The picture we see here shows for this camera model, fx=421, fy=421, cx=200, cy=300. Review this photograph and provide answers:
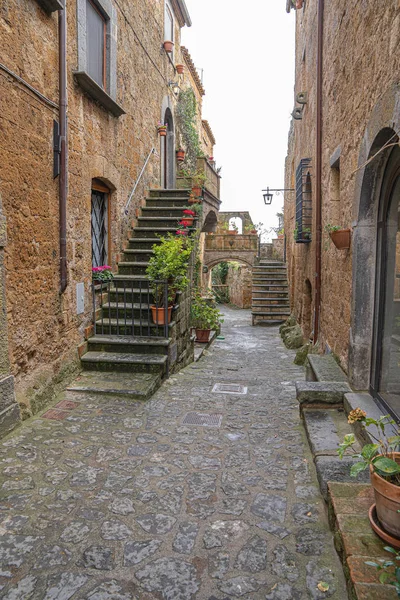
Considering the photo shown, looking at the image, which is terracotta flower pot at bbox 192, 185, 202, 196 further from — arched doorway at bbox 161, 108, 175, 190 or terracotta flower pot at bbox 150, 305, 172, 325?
terracotta flower pot at bbox 150, 305, 172, 325

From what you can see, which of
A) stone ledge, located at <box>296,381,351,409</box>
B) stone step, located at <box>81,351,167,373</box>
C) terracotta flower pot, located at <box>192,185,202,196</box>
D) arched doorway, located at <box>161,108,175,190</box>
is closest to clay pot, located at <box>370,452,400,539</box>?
stone ledge, located at <box>296,381,351,409</box>

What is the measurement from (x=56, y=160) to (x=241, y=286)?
19.6 meters

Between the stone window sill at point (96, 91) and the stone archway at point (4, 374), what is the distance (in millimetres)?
2558

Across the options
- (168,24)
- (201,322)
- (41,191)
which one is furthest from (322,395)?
(168,24)

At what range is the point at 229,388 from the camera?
5.71 metres

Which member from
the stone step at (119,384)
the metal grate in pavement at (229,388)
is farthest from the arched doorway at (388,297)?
the stone step at (119,384)

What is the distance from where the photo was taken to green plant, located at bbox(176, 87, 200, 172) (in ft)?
39.0

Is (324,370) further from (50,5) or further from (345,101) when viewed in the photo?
(50,5)

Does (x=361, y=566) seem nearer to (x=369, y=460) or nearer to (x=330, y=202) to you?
(x=369, y=460)

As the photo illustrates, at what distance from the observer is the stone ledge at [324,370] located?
4.47 m

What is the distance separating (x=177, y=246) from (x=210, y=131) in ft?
44.2

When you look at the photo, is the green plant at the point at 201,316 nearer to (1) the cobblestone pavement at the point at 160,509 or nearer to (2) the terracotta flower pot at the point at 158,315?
(2) the terracotta flower pot at the point at 158,315

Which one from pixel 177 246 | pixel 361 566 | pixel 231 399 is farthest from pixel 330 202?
pixel 361 566

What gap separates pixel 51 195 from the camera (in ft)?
15.1
